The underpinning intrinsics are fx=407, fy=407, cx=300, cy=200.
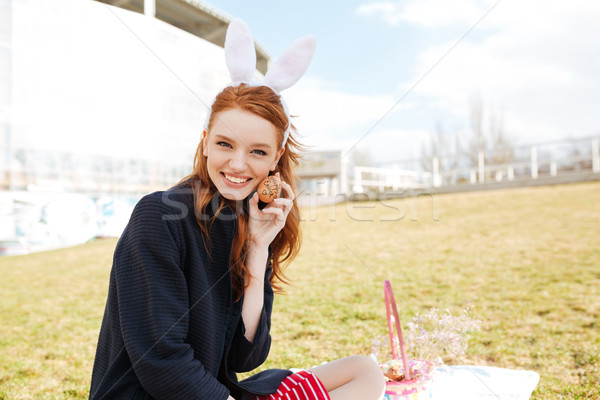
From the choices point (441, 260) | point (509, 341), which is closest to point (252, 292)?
point (509, 341)

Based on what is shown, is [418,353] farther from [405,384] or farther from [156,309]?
[156,309]

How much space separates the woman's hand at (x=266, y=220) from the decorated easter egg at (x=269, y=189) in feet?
0.07

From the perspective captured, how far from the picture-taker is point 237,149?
1.59 meters

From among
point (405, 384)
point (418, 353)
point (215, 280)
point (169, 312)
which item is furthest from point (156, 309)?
point (418, 353)

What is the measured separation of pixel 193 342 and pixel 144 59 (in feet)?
77.3

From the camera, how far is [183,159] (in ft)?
77.6

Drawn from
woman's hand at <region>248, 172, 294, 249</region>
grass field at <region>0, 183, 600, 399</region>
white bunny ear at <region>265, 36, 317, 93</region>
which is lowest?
grass field at <region>0, 183, 600, 399</region>

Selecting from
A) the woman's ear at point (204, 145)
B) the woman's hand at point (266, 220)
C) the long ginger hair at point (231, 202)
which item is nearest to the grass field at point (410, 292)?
the long ginger hair at point (231, 202)

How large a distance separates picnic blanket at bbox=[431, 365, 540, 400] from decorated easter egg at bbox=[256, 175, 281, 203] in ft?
5.05

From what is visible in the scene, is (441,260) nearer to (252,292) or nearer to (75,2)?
(252,292)

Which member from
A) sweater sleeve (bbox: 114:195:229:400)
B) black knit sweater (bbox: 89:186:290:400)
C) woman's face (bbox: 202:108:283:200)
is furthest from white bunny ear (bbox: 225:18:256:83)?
sweater sleeve (bbox: 114:195:229:400)

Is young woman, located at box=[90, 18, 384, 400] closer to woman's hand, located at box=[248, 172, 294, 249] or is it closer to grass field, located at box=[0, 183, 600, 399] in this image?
woman's hand, located at box=[248, 172, 294, 249]

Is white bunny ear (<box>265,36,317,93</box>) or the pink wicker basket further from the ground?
white bunny ear (<box>265,36,317,93</box>)

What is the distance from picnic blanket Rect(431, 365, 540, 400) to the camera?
2.47 m
